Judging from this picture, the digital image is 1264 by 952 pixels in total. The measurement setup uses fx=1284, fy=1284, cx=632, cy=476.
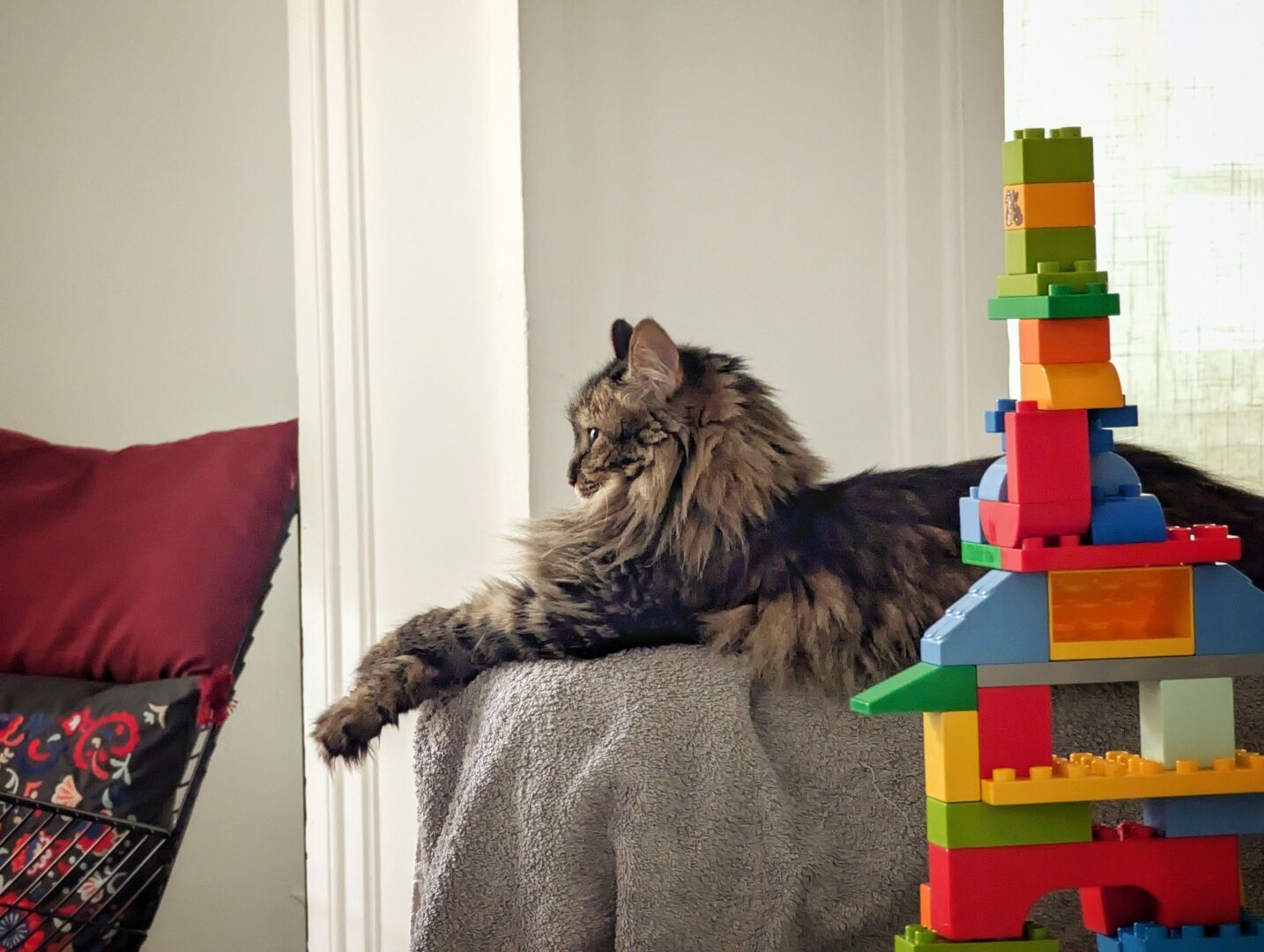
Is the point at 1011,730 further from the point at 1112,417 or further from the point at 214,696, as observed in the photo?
the point at 214,696

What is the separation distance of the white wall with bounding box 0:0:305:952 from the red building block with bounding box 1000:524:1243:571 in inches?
63.9

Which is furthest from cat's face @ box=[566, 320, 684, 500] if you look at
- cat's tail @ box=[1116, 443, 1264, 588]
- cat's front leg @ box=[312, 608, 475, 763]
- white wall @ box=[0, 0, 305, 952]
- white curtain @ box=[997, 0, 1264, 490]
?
white wall @ box=[0, 0, 305, 952]

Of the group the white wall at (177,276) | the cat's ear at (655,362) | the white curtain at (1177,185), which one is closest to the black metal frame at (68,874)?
the white wall at (177,276)

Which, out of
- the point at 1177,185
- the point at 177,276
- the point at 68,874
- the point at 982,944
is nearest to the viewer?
the point at 982,944

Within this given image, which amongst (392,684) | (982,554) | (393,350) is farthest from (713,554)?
(393,350)

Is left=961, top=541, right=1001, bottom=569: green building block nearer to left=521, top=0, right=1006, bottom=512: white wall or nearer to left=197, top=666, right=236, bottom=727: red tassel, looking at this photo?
left=521, top=0, right=1006, bottom=512: white wall

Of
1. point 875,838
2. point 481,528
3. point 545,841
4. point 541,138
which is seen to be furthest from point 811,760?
point 541,138

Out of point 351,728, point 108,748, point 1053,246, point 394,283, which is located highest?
point 394,283

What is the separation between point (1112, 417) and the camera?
689 mm

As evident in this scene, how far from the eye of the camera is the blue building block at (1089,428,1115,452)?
695 millimetres

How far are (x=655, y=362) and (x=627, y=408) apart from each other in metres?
0.05

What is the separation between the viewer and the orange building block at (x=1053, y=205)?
2.21ft

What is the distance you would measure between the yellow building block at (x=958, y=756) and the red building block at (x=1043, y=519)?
0.10m

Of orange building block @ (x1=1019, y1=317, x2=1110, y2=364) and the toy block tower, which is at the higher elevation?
orange building block @ (x1=1019, y1=317, x2=1110, y2=364)
